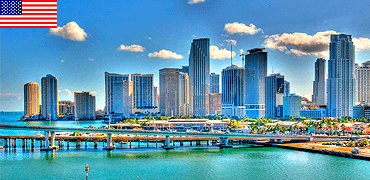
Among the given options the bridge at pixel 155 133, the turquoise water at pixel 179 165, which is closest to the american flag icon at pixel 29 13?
the turquoise water at pixel 179 165

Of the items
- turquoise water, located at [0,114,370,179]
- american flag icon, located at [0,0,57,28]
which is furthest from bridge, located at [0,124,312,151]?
american flag icon, located at [0,0,57,28]

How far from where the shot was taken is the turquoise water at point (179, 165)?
67062 mm

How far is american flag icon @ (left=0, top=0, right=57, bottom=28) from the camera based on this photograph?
35.8m

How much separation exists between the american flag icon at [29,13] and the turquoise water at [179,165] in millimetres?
36683

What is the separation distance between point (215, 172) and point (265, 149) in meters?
39.3

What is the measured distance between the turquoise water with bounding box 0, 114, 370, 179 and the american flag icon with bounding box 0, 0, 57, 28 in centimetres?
3668

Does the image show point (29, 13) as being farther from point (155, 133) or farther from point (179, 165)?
point (155, 133)

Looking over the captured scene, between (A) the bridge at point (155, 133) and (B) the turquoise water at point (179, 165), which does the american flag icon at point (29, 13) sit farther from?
(A) the bridge at point (155, 133)

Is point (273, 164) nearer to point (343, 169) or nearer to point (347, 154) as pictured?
point (343, 169)

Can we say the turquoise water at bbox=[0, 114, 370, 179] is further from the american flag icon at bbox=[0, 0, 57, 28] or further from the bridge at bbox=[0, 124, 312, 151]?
the american flag icon at bbox=[0, 0, 57, 28]

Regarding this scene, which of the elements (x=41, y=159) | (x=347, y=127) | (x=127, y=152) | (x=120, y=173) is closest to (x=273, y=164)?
(x=120, y=173)

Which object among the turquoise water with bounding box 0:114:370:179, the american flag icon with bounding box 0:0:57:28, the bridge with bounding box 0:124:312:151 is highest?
the american flag icon with bounding box 0:0:57:28

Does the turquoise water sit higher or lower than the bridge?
lower

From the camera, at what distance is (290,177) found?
6556 cm
